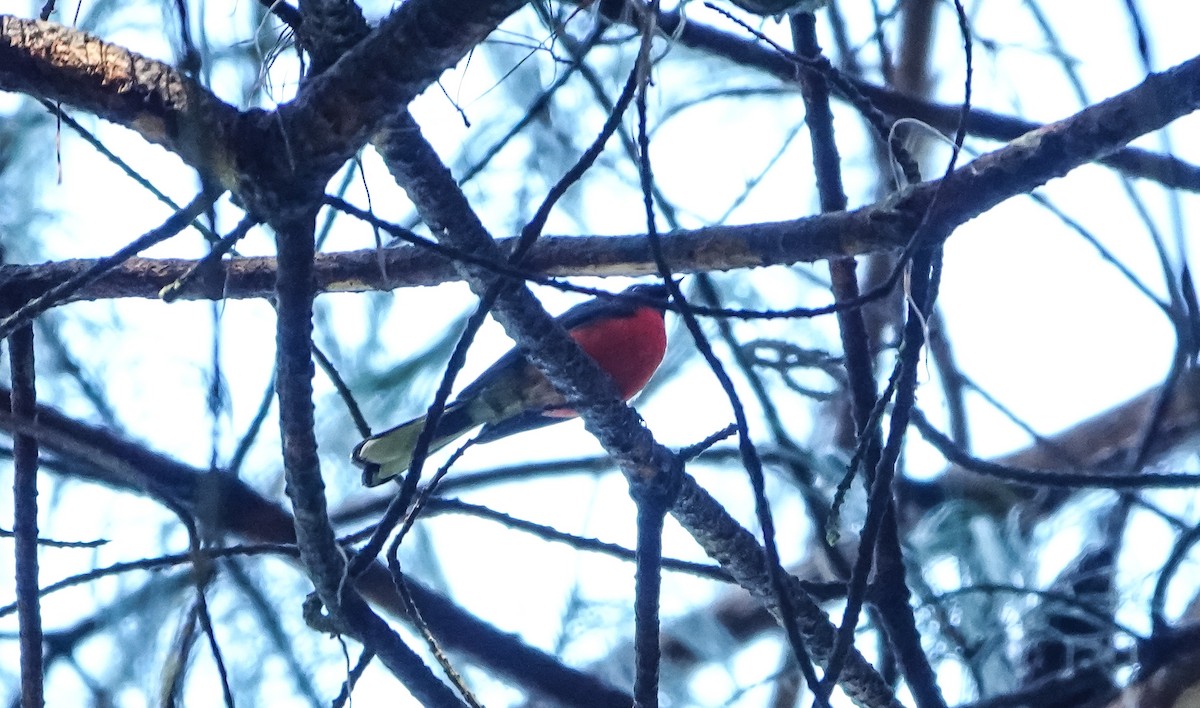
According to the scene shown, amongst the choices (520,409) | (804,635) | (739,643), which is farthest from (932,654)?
(520,409)

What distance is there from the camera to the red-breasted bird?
2.93m

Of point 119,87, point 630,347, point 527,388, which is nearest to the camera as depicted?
point 119,87


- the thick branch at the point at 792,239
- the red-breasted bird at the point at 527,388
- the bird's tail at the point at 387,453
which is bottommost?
the thick branch at the point at 792,239

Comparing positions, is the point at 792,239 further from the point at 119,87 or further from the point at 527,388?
the point at 527,388

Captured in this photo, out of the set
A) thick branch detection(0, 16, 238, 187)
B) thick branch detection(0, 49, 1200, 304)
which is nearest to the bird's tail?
thick branch detection(0, 49, 1200, 304)

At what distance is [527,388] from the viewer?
11.5 feet

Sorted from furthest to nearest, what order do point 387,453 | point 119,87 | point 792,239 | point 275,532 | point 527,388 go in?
point 527,388 → point 387,453 → point 275,532 → point 792,239 → point 119,87

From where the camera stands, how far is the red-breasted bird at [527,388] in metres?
2.93

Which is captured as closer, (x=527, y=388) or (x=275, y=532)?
(x=275, y=532)

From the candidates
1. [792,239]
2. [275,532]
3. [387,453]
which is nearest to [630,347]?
[387,453]

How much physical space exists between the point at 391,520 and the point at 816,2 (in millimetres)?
1046

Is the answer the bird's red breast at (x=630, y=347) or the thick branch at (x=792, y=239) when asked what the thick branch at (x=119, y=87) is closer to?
the thick branch at (x=792, y=239)

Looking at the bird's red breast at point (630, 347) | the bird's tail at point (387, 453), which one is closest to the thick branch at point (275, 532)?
the bird's tail at point (387, 453)

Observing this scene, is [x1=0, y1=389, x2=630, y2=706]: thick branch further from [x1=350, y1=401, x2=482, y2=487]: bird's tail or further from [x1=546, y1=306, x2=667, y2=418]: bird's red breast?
[x1=546, y1=306, x2=667, y2=418]: bird's red breast
